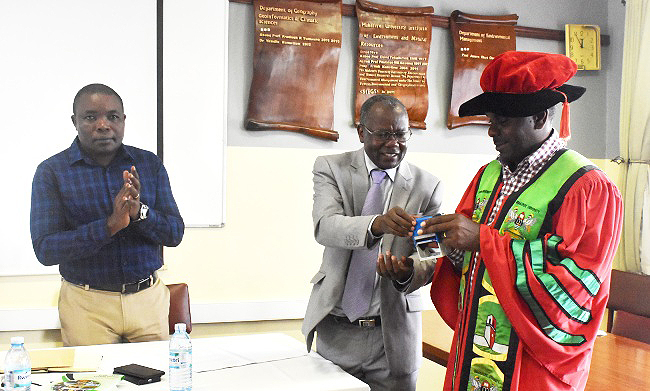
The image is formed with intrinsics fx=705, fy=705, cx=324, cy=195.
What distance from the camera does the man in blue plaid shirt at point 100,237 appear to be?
277 cm

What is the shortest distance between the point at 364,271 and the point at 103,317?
1.05 m

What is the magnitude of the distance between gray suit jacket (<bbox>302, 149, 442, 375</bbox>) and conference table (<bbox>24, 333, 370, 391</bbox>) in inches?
6.3

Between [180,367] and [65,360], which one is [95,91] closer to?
[65,360]

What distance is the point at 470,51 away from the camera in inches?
158

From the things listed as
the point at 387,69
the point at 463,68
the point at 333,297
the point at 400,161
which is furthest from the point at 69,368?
the point at 463,68

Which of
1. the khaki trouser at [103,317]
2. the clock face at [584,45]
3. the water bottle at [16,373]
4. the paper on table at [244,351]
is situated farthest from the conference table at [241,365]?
the clock face at [584,45]

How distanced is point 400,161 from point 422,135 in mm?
1474

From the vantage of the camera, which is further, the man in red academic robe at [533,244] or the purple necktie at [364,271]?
the purple necktie at [364,271]

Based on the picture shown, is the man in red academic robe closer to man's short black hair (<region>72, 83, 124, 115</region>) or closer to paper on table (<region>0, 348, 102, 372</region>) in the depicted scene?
paper on table (<region>0, 348, 102, 372</region>)

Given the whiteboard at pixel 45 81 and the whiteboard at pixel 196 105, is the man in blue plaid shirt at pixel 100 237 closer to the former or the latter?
the whiteboard at pixel 45 81

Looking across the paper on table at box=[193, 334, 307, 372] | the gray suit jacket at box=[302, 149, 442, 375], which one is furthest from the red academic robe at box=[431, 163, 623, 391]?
the paper on table at box=[193, 334, 307, 372]

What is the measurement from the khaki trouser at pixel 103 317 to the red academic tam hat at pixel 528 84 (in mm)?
1617

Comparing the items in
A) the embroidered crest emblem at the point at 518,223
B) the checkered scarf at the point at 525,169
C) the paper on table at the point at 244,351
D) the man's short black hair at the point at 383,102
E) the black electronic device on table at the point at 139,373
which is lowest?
the paper on table at the point at 244,351

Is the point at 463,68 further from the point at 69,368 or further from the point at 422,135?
the point at 69,368
